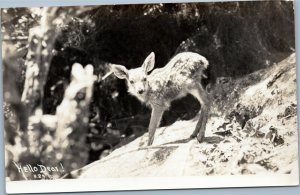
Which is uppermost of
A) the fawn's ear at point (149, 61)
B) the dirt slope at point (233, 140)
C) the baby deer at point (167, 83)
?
the fawn's ear at point (149, 61)

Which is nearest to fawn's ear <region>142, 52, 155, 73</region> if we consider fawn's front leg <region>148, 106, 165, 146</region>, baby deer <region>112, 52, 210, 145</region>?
baby deer <region>112, 52, 210, 145</region>

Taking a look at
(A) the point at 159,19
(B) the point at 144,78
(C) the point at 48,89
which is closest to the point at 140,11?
(A) the point at 159,19

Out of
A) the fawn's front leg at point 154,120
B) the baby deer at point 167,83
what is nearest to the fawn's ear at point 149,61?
the baby deer at point 167,83

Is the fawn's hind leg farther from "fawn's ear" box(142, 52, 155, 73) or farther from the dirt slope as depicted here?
"fawn's ear" box(142, 52, 155, 73)

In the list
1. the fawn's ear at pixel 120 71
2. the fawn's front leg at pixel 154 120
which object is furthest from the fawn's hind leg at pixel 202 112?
the fawn's ear at pixel 120 71

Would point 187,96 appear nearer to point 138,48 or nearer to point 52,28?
A: point 138,48

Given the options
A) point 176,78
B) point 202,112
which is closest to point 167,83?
point 176,78

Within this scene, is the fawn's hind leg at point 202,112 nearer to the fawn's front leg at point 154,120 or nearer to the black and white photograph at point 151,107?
the black and white photograph at point 151,107

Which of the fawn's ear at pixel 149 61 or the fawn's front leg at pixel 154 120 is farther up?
the fawn's ear at pixel 149 61
